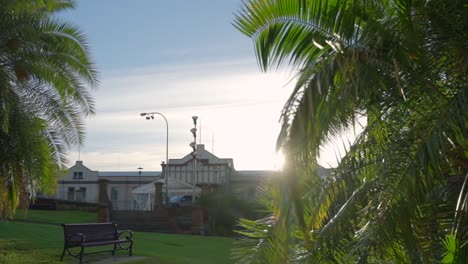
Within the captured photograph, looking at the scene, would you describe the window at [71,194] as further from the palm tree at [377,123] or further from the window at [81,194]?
the palm tree at [377,123]

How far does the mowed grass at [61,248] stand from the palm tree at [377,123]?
466 inches

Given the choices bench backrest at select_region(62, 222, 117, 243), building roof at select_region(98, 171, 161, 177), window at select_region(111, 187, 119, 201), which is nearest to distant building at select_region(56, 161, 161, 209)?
window at select_region(111, 187, 119, 201)

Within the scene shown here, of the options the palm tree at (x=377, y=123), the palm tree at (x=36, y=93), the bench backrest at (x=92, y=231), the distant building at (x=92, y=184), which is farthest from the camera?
the distant building at (x=92, y=184)

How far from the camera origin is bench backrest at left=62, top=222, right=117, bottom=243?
59.0ft

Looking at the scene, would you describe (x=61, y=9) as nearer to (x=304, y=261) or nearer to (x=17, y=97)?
(x=17, y=97)

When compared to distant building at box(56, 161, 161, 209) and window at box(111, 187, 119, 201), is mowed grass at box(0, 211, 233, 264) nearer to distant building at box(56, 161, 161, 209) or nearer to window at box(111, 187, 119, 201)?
distant building at box(56, 161, 161, 209)

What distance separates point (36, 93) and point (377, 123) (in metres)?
12.0

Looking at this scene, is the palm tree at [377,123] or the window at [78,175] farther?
the window at [78,175]

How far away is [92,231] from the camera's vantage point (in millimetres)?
19125

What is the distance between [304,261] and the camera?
6.36 meters

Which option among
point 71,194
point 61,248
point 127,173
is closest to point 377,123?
point 61,248

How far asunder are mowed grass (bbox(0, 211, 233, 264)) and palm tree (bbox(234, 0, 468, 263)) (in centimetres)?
1184

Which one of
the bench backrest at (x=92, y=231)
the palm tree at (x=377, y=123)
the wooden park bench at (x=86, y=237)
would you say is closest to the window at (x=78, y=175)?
the wooden park bench at (x=86, y=237)

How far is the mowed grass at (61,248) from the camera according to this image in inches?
692
